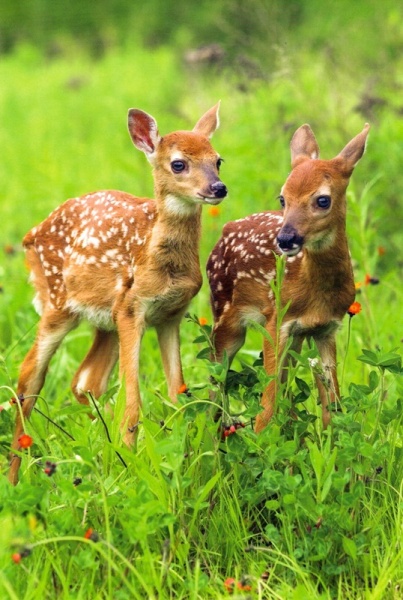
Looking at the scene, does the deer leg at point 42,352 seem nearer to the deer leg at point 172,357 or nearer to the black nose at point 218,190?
the deer leg at point 172,357

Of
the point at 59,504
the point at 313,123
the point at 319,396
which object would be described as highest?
the point at 313,123

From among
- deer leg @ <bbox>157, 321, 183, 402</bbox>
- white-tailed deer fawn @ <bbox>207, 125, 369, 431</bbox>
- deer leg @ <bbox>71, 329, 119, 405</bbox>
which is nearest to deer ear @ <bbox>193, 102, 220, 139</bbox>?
white-tailed deer fawn @ <bbox>207, 125, 369, 431</bbox>

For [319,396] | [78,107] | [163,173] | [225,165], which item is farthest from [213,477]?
[78,107]

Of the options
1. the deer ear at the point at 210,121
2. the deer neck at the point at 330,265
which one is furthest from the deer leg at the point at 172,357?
the deer ear at the point at 210,121

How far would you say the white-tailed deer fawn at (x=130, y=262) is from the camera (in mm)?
4777

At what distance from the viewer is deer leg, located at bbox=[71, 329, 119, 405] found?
5492 millimetres

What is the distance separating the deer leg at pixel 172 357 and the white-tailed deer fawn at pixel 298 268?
0.72 ft

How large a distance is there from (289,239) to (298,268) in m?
0.50

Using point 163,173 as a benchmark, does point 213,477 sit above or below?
below

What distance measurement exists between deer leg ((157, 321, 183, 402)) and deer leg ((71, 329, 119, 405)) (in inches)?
23.0

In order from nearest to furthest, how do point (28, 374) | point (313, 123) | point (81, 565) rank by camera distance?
point (81, 565) → point (28, 374) → point (313, 123)

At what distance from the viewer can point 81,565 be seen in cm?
368

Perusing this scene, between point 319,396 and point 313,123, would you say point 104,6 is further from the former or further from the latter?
point 319,396

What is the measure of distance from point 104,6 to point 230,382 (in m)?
18.1
